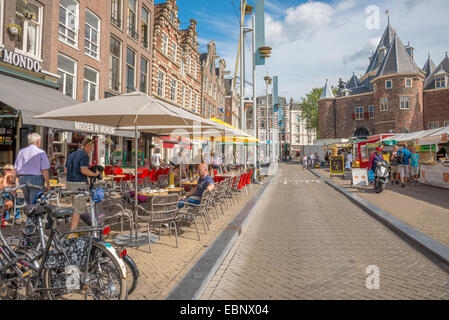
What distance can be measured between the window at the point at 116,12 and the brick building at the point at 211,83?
14609 millimetres

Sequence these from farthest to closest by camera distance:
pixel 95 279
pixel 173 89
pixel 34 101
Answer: pixel 173 89 → pixel 34 101 → pixel 95 279

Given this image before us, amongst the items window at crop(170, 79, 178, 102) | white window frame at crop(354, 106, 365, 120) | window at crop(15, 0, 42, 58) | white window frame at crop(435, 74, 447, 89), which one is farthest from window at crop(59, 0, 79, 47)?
white window frame at crop(435, 74, 447, 89)

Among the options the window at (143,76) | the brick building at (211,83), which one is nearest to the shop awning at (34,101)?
the window at (143,76)

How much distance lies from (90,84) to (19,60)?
15.5ft

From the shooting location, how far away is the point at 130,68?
1836 cm

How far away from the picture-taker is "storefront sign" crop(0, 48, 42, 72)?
9555 millimetres

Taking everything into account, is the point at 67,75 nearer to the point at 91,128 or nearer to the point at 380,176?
the point at 91,128

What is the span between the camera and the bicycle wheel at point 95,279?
2.59 m

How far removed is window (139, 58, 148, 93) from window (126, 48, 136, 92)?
879mm

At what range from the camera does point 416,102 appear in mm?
39906

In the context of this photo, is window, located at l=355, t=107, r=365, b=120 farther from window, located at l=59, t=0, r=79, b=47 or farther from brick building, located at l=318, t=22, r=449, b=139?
window, located at l=59, t=0, r=79, b=47

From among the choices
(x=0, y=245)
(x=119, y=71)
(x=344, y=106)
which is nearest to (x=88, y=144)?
(x=0, y=245)

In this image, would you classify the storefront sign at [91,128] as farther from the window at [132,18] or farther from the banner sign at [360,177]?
the banner sign at [360,177]

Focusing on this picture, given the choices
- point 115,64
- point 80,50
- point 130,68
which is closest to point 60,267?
point 80,50
